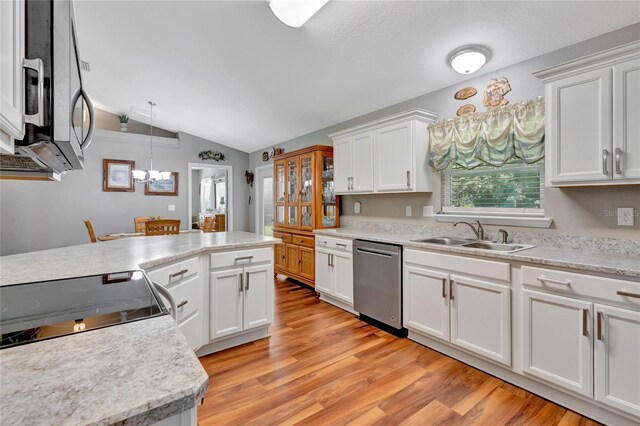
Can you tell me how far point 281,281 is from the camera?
15.5ft

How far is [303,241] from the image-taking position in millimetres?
4230

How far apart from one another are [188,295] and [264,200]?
14.1ft

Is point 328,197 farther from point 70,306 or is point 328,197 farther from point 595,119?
point 70,306

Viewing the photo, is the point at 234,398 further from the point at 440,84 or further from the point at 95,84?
the point at 95,84

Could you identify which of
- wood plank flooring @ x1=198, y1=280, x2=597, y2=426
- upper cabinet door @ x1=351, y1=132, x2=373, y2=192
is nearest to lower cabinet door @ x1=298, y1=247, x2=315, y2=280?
upper cabinet door @ x1=351, y1=132, x2=373, y2=192

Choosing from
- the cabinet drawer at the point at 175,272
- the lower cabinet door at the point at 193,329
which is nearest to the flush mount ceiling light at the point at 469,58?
the cabinet drawer at the point at 175,272

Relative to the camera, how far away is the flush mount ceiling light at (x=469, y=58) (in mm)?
2381

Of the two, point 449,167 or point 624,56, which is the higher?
point 624,56

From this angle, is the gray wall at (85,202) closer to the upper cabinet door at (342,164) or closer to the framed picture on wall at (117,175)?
the framed picture on wall at (117,175)

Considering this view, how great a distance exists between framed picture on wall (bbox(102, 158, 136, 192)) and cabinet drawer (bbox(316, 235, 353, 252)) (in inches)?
163

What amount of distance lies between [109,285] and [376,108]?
338cm

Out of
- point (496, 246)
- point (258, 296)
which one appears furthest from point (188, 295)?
point (496, 246)

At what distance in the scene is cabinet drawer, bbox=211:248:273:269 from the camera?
2389 millimetres

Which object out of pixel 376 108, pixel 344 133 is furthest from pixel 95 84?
pixel 376 108
